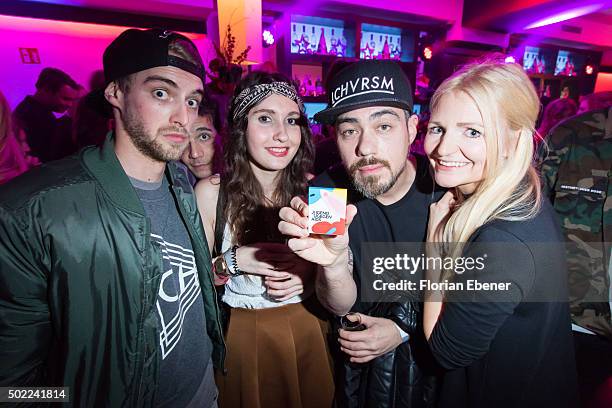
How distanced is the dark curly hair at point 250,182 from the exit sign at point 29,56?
18.2ft

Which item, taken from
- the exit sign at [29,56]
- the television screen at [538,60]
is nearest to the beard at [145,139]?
the exit sign at [29,56]

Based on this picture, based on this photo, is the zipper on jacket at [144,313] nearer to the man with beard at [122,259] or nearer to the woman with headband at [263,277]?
the man with beard at [122,259]

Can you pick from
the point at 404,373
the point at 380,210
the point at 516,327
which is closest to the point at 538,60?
the point at 380,210

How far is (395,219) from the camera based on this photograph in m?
1.76

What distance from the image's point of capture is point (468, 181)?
140 cm

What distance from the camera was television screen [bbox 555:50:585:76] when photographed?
30.0 feet

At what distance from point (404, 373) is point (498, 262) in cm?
74

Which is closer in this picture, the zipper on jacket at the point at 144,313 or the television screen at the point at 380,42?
the zipper on jacket at the point at 144,313

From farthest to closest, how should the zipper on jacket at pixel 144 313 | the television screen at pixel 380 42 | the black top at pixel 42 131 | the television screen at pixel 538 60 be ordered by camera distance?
the television screen at pixel 538 60, the television screen at pixel 380 42, the black top at pixel 42 131, the zipper on jacket at pixel 144 313

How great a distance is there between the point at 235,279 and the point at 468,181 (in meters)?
1.32

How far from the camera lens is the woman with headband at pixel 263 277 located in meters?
1.74

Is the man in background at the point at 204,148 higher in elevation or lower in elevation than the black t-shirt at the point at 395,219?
higher

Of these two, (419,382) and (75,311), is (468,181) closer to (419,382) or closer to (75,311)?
(419,382)

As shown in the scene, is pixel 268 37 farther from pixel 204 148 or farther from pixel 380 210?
pixel 380 210
